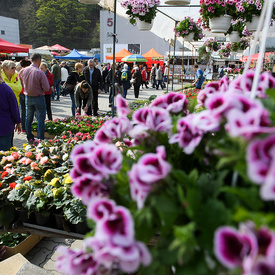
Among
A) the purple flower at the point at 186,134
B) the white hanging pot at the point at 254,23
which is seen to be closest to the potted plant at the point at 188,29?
the white hanging pot at the point at 254,23

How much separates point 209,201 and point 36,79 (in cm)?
537

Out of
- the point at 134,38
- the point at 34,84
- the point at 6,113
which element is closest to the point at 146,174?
the point at 6,113

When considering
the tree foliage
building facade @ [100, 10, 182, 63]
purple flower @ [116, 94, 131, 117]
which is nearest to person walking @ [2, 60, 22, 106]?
purple flower @ [116, 94, 131, 117]

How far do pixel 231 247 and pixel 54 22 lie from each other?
→ 65.7 meters

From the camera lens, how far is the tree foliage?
5938 cm

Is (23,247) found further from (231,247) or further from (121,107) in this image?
(231,247)

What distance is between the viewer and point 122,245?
1.95 ft

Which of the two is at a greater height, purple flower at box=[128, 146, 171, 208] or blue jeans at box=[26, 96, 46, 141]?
purple flower at box=[128, 146, 171, 208]

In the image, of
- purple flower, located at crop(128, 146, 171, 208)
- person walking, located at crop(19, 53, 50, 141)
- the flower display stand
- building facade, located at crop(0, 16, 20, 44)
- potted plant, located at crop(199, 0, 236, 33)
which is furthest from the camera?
building facade, located at crop(0, 16, 20, 44)

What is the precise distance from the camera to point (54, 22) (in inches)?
2356

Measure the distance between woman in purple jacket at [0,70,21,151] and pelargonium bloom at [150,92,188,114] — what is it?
3.33 metres

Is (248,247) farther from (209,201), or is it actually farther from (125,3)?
(125,3)

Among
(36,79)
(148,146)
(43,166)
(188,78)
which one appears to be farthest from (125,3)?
(188,78)

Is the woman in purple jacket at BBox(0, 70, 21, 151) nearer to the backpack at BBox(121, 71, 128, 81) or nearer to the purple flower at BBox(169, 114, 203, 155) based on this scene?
the purple flower at BBox(169, 114, 203, 155)
